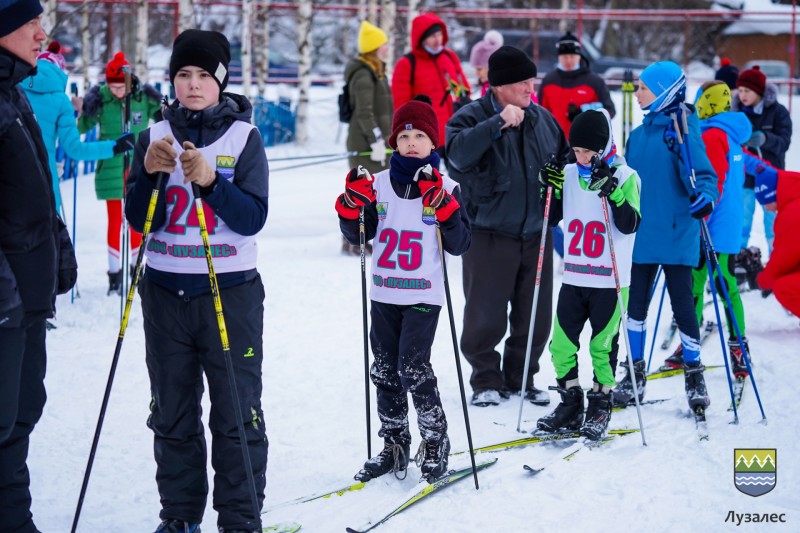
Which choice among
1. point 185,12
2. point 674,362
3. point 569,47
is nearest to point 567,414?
point 674,362

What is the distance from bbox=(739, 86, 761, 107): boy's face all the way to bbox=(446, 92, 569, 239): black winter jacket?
3773mm

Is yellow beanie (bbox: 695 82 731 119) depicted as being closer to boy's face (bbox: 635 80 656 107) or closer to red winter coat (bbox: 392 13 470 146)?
boy's face (bbox: 635 80 656 107)

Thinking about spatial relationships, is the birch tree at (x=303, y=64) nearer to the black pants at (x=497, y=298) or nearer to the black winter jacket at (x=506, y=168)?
the black winter jacket at (x=506, y=168)

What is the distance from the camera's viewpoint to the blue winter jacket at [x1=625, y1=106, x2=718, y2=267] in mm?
5090

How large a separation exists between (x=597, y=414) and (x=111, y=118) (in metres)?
5.07

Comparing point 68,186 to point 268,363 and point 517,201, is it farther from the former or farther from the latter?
point 517,201

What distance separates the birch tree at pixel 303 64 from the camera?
1694 cm

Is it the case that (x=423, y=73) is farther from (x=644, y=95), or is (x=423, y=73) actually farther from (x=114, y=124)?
(x=644, y=95)

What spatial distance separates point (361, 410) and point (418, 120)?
1.90 metres

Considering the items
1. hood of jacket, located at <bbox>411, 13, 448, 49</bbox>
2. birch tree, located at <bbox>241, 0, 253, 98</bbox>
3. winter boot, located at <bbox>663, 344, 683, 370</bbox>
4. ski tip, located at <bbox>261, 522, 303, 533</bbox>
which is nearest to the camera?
Result: ski tip, located at <bbox>261, 522, 303, 533</bbox>

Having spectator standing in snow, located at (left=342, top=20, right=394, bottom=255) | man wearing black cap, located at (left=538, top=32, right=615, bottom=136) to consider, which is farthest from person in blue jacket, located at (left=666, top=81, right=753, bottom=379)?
spectator standing in snow, located at (left=342, top=20, right=394, bottom=255)

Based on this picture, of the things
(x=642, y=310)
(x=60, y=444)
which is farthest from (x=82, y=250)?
(x=642, y=310)

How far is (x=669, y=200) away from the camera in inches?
202

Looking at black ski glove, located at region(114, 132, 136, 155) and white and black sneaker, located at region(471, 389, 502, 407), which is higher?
black ski glove, located at region(114, 132, 136, 155)
